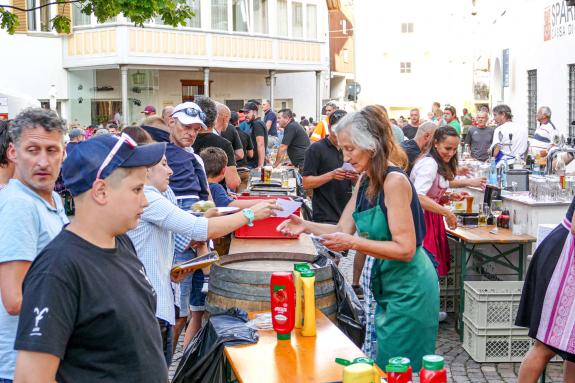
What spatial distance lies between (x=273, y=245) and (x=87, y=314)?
3.09 m

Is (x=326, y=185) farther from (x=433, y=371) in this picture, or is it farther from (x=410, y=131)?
(x=410, y=131)

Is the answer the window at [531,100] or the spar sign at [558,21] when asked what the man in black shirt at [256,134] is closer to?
the spar sign at [558,21]

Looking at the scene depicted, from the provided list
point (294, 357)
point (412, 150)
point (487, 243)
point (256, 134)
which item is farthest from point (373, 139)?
point (256, 134)

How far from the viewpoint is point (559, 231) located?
454 centimetres

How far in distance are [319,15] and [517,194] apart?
28.9 metres

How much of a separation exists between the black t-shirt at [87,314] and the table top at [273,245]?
2.60 meters

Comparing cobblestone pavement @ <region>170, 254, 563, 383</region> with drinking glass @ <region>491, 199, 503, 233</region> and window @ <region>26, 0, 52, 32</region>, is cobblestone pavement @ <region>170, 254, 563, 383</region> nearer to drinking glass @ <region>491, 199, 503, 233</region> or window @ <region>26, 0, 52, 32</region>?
drinking glass @ <region>491, 199, 503, 233</region>

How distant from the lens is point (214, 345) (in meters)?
3.67

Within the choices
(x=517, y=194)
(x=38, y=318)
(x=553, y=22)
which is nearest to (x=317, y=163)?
(x=517, y=194)

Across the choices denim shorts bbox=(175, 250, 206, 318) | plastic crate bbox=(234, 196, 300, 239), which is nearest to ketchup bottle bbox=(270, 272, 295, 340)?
plastic crate bbox=(234, 196, 300, 239)

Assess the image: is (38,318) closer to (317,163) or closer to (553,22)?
(317,163)

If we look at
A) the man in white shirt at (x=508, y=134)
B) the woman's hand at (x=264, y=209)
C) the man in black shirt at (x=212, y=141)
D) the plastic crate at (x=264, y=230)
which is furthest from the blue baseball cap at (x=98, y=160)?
the man in white shirt at (x=508, y=134)

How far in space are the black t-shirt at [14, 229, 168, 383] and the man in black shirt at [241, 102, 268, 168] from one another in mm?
10332

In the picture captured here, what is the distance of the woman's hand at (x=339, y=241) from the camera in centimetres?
386
